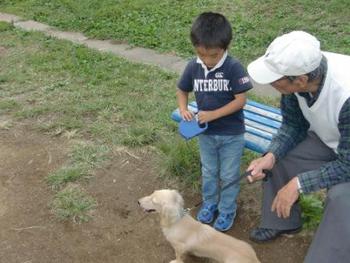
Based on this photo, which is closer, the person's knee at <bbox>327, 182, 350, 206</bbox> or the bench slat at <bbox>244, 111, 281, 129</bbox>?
the person's knee at <bbox>327, 182, 350, 206</bbox>

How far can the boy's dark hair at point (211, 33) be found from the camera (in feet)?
10.0

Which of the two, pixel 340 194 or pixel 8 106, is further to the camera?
pixel 8 106

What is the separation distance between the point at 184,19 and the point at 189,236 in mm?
4467

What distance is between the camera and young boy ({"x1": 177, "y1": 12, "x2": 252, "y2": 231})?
10.2 feet

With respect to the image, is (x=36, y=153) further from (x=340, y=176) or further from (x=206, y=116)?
(x=340, y=176)

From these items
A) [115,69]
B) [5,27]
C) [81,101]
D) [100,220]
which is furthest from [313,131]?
[5,27]

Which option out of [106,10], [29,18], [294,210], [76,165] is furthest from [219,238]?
[29,18]

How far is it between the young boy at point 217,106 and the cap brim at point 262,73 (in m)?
0.38

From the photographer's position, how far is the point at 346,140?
2729 mm

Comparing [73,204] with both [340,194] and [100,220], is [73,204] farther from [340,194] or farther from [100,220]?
[340,194]

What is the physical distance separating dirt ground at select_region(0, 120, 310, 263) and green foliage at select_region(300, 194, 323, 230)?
10cm

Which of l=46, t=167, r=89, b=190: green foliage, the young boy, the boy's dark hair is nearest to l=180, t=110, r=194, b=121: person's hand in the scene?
the young boy

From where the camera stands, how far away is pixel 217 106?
10.8 feet

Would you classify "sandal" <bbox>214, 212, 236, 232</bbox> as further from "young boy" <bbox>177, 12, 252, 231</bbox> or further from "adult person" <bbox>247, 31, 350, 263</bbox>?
"adult person" <bbox>247, 31, 350, 263</bbox>
